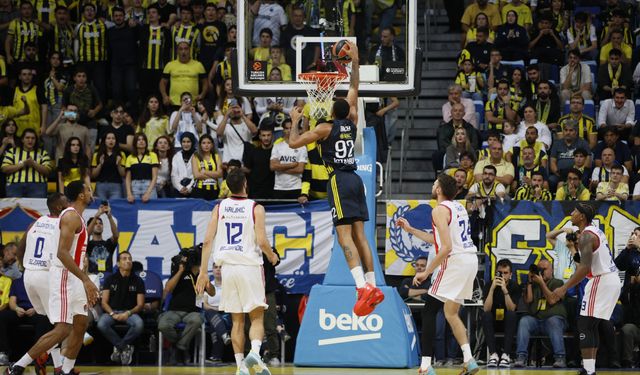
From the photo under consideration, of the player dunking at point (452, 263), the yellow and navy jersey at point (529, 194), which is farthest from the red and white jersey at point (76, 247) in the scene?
the yellow and navy jersey at point (529, 194)

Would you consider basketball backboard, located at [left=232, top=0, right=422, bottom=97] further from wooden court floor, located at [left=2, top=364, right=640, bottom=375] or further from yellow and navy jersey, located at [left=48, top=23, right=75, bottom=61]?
yellow and navy jersey, located at [left=48, top=23, right=75, bottom=61]

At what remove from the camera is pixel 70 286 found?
42.1ft

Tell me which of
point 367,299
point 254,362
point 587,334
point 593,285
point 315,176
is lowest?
point 587,334

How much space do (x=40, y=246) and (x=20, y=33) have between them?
32.7 ft

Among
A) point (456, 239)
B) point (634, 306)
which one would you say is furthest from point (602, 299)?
point (634, 306)

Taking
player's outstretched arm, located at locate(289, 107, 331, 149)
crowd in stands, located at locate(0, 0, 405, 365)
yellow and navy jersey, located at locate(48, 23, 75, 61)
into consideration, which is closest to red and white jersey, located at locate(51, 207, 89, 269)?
player's outstretched arm, located at locate(289, 107, 331, 149)

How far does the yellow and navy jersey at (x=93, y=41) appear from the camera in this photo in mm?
22219

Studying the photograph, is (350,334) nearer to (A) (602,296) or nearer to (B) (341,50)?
(A) (602,296)

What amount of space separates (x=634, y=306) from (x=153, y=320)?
7328 millimetres

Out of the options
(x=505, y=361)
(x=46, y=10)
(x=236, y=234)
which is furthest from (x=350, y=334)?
(x=46, y=10)

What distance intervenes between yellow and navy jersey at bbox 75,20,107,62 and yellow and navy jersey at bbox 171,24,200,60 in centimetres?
134

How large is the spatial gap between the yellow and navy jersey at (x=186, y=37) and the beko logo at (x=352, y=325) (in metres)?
8.58

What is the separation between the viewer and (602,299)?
1391 cm

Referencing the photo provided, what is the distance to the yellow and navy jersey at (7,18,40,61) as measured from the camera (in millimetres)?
22609
